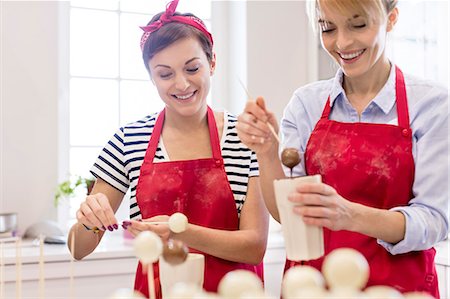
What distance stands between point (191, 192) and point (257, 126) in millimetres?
406

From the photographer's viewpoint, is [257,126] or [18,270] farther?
[257,126]

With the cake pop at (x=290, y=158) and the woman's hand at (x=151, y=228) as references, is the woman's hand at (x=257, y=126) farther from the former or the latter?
the woman's hand at (x=151, y=228)

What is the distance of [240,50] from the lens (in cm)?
319

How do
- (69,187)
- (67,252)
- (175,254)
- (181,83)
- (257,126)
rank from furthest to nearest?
(69,187) < (67,252) < (181,83) < (257,126) < (175,254)

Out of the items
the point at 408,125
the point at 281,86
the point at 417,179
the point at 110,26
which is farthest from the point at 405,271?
the point at 110,26

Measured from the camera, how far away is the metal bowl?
2565 millimetres

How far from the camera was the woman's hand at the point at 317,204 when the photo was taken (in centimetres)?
99

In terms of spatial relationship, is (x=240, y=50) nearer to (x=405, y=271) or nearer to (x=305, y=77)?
(x=305, y=77)

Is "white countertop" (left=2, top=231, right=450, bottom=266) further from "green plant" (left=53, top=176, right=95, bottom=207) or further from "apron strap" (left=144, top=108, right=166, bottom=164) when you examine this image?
"apron strap" (left=144, top=108, right=166, bottom=164)

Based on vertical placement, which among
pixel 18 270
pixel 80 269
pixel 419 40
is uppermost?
pixel 419 40

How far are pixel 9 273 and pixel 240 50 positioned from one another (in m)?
1.65

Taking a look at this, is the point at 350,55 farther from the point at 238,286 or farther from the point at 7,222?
the point at 7,222

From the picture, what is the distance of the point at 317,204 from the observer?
100cm

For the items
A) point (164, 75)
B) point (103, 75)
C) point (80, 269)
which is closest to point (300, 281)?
point (164, 75)
